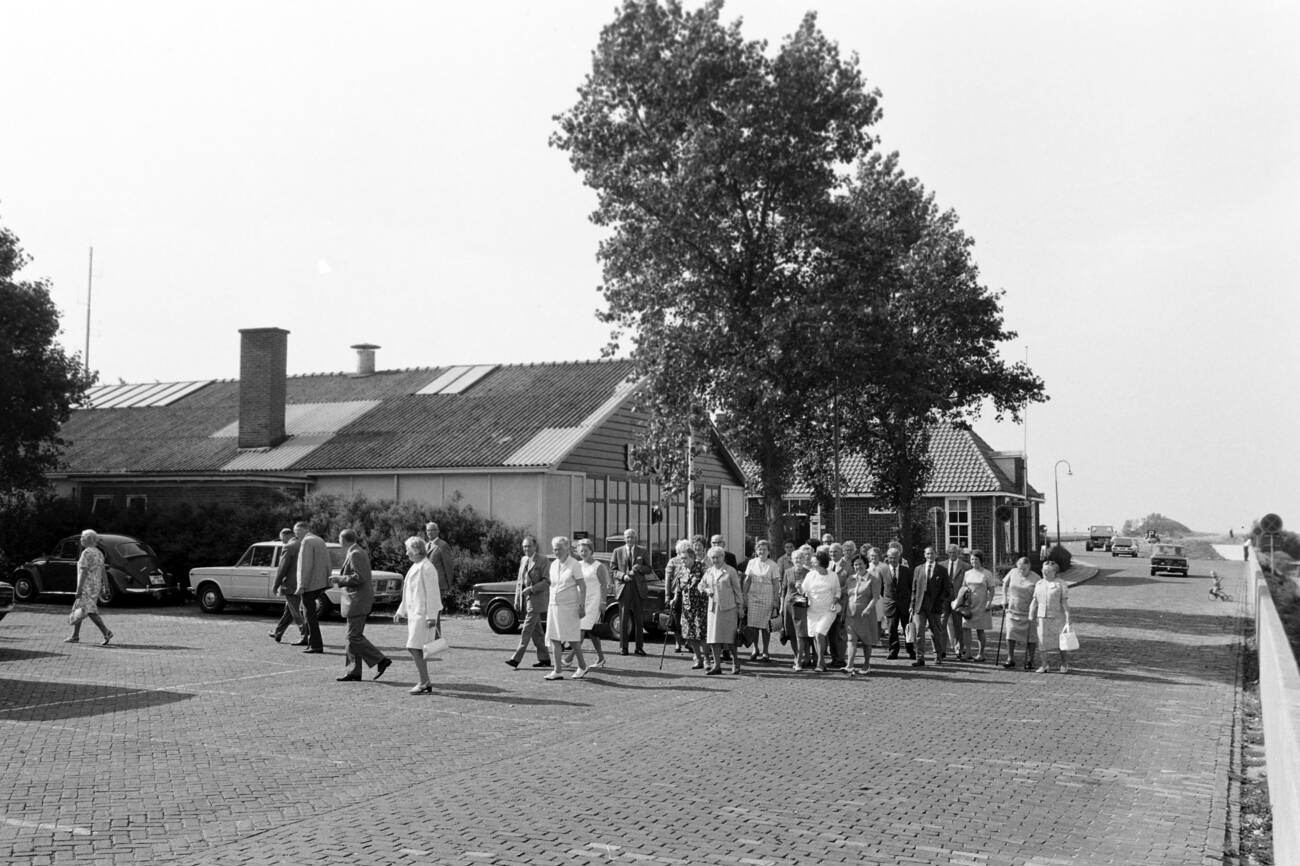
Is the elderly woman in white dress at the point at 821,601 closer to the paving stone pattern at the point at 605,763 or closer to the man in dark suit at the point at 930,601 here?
the paving stone pattern at the point at 605,763

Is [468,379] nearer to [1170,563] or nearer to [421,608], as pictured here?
[421,608]

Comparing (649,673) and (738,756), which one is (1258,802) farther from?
(649,673)

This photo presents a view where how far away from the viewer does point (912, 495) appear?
35906 mm

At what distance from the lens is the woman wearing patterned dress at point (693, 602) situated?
16.0 metres

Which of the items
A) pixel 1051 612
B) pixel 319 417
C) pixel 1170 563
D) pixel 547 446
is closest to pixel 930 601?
pixel 1051 612

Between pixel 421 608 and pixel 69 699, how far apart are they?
3.66 m

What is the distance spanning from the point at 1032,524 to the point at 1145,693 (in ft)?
176

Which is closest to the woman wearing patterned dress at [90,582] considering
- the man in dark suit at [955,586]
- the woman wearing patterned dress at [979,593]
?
the man in dark suit at [955,586]

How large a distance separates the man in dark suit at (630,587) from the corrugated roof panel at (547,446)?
10.6 m

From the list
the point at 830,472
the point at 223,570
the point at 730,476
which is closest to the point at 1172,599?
the point at 830,472

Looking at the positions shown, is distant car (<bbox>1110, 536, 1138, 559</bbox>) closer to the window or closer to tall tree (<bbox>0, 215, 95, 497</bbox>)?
the window

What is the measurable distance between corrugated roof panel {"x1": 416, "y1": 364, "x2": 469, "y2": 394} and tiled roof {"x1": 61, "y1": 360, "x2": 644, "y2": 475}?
1.10 feet

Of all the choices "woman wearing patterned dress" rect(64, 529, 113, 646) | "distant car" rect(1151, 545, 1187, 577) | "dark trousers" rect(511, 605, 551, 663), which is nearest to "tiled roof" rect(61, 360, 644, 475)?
"woman wearing patterned dress" rect(64, 529, 113, 646)

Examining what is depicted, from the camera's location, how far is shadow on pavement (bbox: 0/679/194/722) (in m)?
11.8
